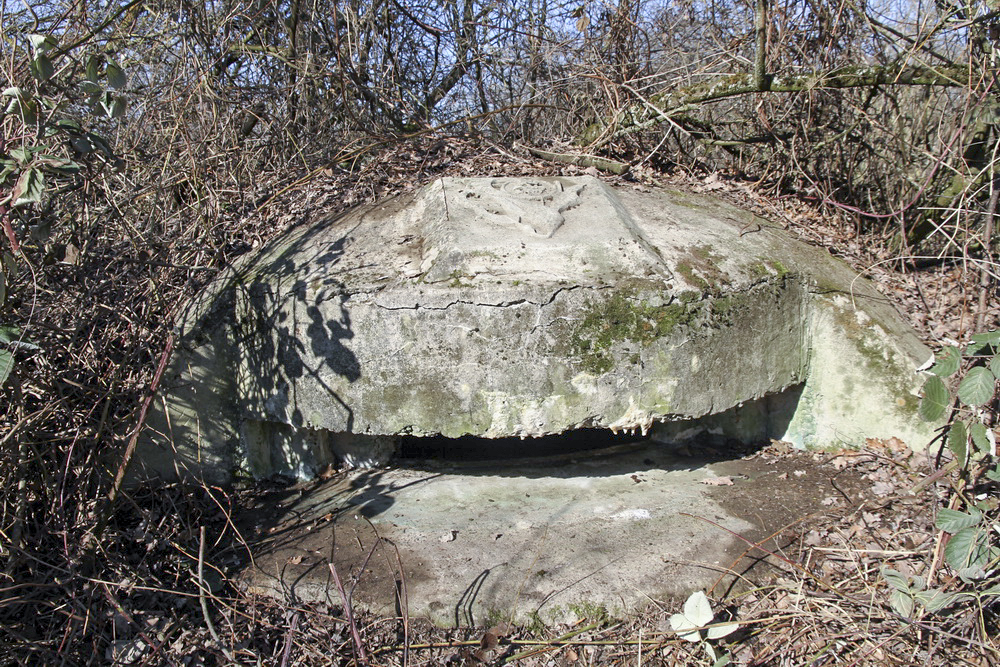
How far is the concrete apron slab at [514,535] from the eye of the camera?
2730 millimetres

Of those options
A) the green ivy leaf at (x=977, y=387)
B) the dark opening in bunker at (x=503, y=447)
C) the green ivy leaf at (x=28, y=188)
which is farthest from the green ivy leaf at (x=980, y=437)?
the green ivy leaf at (x=28, y=188)

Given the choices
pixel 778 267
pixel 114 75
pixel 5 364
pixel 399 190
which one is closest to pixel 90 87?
pixel 114 75

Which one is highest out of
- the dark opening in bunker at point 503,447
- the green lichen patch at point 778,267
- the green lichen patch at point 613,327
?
the green lichen patch at point 778,267

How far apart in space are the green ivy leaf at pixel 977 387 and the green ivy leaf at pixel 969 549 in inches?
18.5

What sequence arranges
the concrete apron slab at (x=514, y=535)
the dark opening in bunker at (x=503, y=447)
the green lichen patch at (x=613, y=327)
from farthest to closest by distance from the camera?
the dark opening in bunker at (x=503, y=447) → the green lichen patch at (x=613, y=327) → the concrete apron slab at (x=514, y=535)

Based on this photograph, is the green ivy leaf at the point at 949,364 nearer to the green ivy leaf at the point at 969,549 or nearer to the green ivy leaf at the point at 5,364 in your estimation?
the green ivy leaf at the point at 969,549

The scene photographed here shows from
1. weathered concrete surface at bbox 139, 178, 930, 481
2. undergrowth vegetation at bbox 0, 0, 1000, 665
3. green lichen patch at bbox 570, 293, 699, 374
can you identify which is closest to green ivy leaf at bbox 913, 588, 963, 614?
undergrowth vegetation at bbox 0, 0, 1000, 665

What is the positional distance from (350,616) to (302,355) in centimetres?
124

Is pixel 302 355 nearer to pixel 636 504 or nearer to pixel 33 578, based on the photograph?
pixel 33 578

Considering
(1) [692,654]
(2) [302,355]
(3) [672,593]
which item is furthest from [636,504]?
(2) [302,355]

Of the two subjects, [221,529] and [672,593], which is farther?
[221,529]

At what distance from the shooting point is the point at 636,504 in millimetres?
3303

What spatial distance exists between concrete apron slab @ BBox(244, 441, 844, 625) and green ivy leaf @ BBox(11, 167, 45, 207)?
167cm

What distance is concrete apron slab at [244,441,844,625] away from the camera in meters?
2.73
